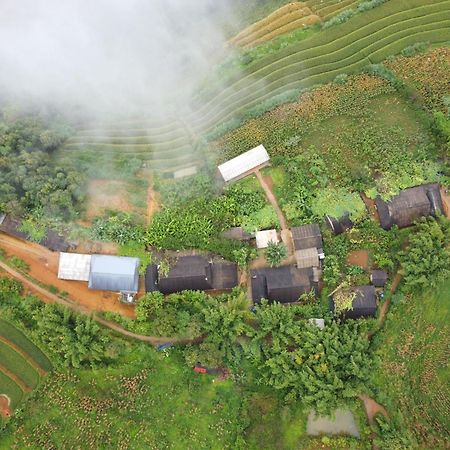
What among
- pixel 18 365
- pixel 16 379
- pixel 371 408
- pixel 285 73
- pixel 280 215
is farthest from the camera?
pixel 285 73

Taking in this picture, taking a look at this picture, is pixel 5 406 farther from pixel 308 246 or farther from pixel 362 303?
pixel 362 303

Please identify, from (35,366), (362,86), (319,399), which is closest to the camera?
(319,399)

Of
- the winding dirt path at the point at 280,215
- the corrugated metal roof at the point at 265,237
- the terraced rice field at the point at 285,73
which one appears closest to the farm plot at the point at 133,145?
the terraced rice field at the point at 285,73

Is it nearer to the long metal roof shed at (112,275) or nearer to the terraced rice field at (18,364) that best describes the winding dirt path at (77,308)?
the long metal roof shed at (112,275)

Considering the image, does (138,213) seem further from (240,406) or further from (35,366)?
(240,406)

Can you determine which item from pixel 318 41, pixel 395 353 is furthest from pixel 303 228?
pixel 318 41

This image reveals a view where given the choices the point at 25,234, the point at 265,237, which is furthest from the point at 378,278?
the point at 25,234

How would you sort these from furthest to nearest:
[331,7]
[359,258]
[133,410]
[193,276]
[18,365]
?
[331,7] → [359,258] → [193,276] → [18,365] → [133,410]
